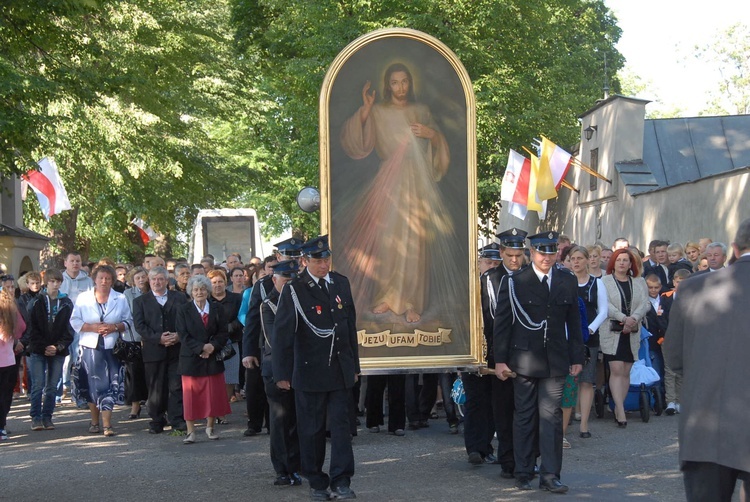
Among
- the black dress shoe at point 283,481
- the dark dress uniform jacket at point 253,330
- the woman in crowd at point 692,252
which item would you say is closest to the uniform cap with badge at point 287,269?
the dark dress uniform jacket at point 253,330

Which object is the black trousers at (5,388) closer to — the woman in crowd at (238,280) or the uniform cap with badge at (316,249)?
the woman in crowd at (238,280)

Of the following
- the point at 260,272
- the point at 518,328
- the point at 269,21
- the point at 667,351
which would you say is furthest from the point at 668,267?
the point at 269,21

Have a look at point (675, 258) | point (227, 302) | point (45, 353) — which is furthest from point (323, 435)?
point (675, 258)

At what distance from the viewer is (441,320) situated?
11.8 metres

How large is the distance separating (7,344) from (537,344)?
6.59 m

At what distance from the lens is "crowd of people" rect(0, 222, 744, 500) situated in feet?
31.0

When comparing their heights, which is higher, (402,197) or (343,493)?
(402,197)

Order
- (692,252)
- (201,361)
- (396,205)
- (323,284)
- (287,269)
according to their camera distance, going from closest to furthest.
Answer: (323,284), (287,269), (396,205), (201,361), (692,252)

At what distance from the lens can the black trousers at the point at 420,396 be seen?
13.7 meters

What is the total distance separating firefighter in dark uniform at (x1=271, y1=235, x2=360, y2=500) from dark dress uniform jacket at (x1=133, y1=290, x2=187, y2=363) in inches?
187

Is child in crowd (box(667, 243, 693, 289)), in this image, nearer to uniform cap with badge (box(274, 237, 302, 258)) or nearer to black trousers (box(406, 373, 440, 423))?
black trousers (box(406, 373, 440, 423))

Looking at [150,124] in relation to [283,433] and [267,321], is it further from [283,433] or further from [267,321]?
[283,433]

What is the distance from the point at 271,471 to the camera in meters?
10.7

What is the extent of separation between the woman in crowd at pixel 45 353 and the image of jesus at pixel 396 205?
180 inches
